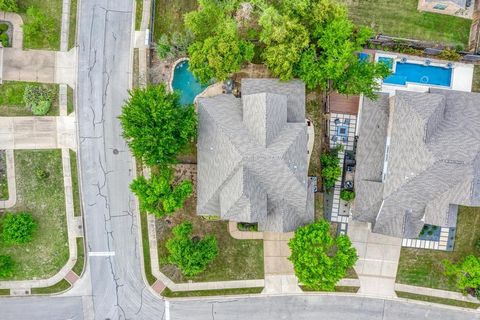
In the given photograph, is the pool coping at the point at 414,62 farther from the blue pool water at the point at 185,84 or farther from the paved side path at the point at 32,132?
the paved side path at the point at 32,132

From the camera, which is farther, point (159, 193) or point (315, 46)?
point (315, 46)

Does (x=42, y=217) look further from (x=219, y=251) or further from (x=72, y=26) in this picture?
(x=72, y=26)

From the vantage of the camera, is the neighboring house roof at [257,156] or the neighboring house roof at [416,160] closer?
the neighboring house roof at [257,156]

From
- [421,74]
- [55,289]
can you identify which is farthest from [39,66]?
[421,74]

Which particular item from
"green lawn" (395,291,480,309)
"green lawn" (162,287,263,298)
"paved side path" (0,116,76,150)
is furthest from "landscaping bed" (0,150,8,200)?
"green lawn" (395,291,480,309)

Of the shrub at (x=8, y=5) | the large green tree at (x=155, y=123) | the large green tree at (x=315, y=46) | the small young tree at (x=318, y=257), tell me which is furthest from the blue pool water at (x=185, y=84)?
the small young tree at (x=318, y=257)

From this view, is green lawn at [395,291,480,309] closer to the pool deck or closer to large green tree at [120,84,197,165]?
the pool deck
